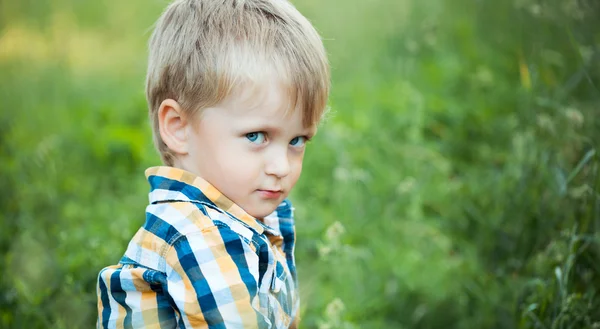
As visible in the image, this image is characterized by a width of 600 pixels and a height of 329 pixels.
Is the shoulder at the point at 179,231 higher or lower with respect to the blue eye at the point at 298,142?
lower

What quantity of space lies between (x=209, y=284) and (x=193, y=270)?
0.16 ft

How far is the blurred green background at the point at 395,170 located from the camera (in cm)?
273

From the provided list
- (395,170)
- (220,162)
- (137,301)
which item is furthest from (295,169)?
(395,170)

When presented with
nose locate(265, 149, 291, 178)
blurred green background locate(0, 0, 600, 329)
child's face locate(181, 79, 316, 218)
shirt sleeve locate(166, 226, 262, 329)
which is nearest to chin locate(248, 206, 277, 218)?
child's face locate(181, 79, 316, 218)

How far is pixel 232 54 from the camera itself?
189 cm

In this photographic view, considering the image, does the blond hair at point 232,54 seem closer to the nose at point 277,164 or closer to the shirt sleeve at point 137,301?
the nose at point 277,164

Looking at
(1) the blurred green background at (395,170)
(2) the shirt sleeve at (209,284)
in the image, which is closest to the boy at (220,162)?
(2) the shirt sleeve at (209,284)

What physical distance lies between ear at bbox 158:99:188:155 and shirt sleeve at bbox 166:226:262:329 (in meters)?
0.31

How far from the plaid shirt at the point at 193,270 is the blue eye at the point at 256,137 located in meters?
0.16

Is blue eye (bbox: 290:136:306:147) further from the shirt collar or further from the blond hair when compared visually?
the shirt collar

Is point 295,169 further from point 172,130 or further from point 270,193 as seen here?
point 172,130

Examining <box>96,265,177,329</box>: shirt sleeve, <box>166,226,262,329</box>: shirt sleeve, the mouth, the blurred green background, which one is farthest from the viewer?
the blurred green background

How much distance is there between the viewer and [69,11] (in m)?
5.80

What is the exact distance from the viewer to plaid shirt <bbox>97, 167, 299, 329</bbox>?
174 centimetres
